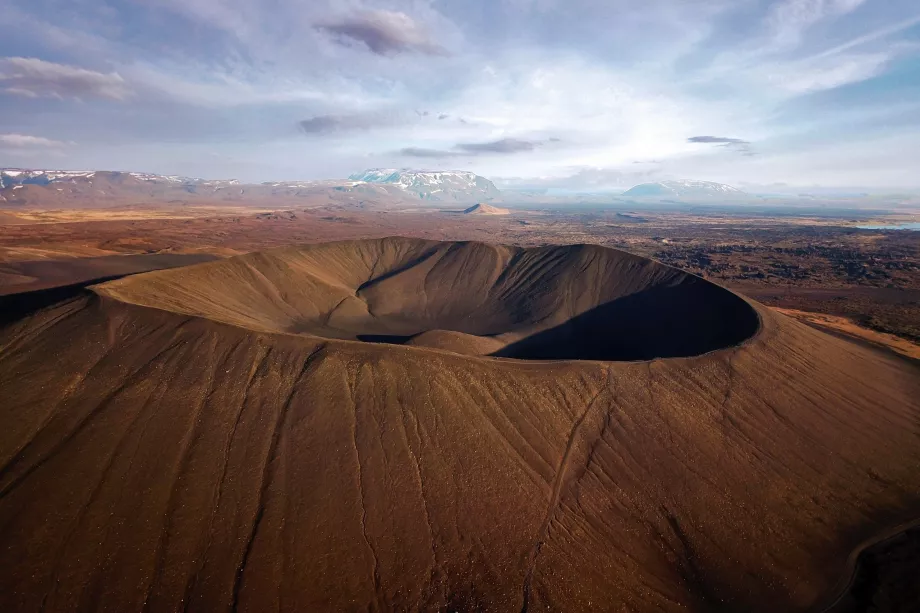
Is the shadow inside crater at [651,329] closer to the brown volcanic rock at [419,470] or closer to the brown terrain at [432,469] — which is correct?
the brown terrain at [432,469]

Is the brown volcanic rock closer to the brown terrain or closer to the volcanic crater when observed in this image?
the brown terrain

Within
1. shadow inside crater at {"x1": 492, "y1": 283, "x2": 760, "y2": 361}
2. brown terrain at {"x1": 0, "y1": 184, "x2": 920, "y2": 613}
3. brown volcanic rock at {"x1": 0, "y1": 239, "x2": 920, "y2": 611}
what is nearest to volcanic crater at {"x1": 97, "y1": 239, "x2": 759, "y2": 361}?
shadow inside crater at {"x1": 492, "y1": 283, "x2": 760, "y2": 361}

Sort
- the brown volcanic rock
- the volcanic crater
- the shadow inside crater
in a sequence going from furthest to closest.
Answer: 1. the volcanic crater
2. the shadow inside crater
3. the brown volcanic rock

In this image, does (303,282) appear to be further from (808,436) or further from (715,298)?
(808,436)

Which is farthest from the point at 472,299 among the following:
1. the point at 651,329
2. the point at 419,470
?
the point at 419,470

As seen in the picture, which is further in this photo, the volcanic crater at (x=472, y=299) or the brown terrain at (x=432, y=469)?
the volcanic crater at (x=472, y=299)

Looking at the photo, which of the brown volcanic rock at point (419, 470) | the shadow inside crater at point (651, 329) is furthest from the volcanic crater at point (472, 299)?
the brown volcanic rock at point (419, 470)

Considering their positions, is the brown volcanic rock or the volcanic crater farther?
the volcanic crater

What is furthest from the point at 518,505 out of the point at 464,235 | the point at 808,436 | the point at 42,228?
the point at 42,228
